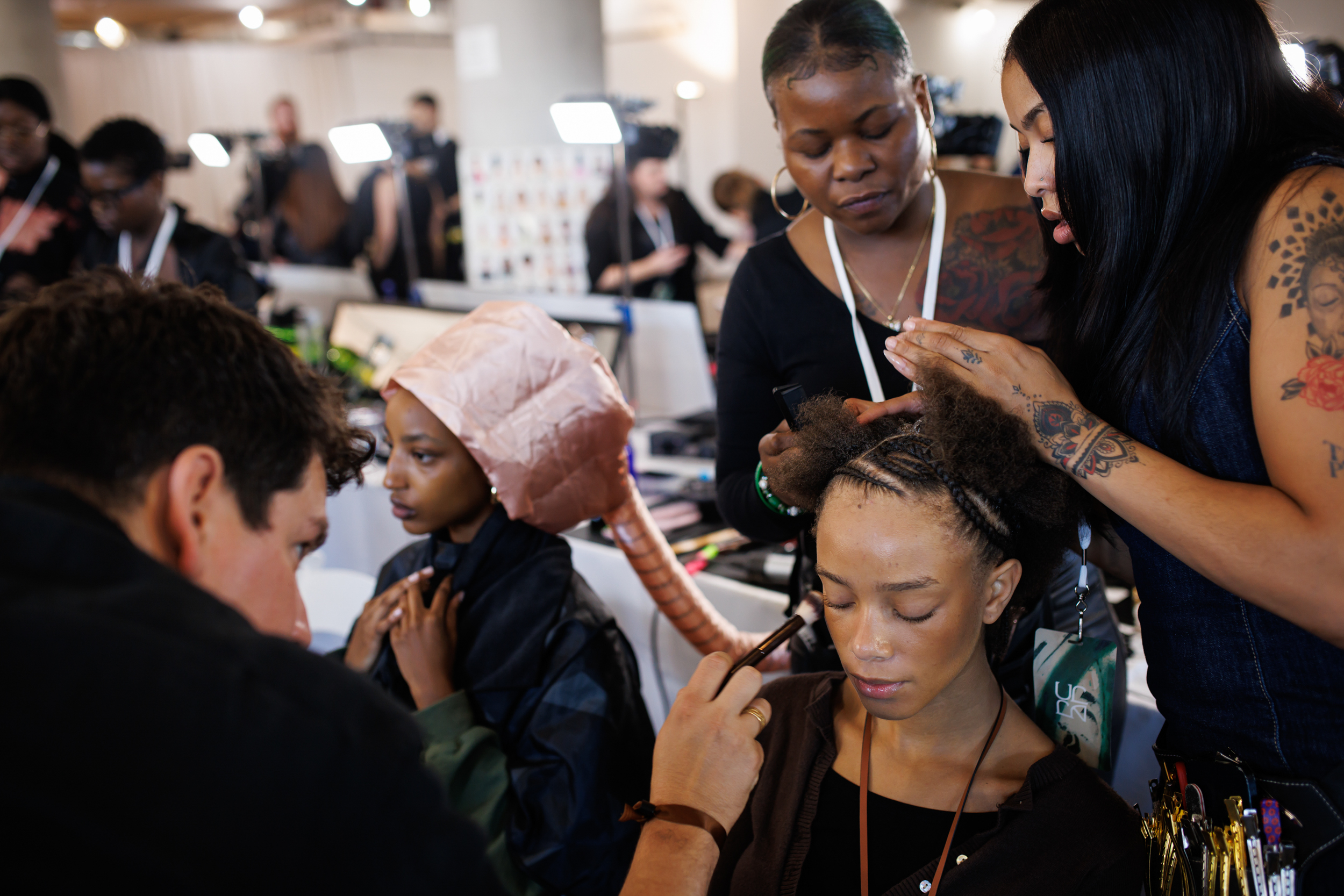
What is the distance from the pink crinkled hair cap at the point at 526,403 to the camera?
1604 mm

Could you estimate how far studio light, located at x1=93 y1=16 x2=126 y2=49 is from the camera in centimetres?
898

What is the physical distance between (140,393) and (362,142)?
3.61 metres

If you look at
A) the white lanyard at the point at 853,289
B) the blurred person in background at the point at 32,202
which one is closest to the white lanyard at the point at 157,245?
the blurred person in background at the point at 32,202

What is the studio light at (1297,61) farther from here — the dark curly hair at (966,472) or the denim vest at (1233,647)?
the dark curly hair at (966,472)

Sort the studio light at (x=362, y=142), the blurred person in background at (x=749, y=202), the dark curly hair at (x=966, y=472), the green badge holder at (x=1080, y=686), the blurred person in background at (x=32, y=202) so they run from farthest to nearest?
the blurred person in background at (x=749, y=202) → the studio light at (x=362, y=142) → the blurred person in background at (x=32, y=202) → the green badge holder at (x=1080, y=686) → the dark curly hair at (x=966, y=472)

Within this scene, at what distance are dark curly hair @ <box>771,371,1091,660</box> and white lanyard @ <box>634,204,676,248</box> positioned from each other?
3.45 meters

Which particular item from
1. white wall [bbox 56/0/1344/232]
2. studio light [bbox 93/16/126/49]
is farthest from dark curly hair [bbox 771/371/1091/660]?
studio light [bbox 93/16/126/49]

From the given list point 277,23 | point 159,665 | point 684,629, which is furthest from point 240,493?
point 277,23

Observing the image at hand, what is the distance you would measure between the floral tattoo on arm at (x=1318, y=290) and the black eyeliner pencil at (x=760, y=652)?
541 millimetres

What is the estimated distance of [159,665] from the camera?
0.56m

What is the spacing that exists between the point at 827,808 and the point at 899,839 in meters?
0.09

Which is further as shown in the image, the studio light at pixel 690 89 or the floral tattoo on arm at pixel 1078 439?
the studio light at pixel 690 89

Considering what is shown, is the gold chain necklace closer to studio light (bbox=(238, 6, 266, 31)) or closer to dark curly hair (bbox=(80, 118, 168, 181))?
dark curly hair (bbox=(80, 118, 168, 181))

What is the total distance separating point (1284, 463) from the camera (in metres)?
0.84
